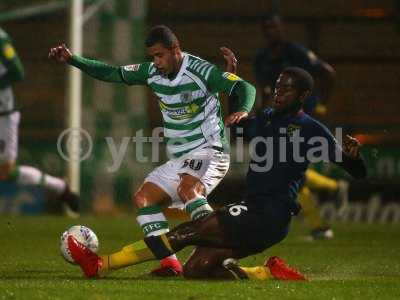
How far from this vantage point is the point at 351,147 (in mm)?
7617

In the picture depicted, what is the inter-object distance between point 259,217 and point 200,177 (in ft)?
2.67

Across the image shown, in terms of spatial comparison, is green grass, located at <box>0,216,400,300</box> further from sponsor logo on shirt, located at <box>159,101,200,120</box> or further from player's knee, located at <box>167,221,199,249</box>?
sponsor logo on shirt, located at <box>159,101,200,120</box>

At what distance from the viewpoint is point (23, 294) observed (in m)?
6.89

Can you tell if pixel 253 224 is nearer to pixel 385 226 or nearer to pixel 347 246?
pixel 347 246

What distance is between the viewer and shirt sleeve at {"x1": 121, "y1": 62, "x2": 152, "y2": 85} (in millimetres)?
8688

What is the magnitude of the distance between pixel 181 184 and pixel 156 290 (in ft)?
4.39

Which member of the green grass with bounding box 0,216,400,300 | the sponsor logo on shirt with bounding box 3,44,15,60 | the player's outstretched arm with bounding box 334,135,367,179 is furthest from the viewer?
the sponsor logo on shirt with bounding box 3,44,15,60

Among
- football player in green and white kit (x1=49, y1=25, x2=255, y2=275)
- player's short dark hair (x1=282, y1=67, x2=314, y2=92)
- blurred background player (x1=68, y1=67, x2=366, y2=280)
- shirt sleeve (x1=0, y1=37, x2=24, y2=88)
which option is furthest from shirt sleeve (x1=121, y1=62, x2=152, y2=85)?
shirt sleeve (x1=0, y1=37, x2=24, y2=88)

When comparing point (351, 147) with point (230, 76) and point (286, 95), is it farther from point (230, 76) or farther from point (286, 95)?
point (230, 76)

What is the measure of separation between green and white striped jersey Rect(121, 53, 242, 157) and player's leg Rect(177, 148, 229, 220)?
102 millimetres

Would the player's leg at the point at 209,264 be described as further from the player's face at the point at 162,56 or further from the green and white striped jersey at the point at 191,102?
the player's face at the point at 162,56

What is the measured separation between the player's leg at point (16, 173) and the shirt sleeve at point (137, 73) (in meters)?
4.74

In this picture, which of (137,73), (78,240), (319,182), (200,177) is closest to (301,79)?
(200,177)

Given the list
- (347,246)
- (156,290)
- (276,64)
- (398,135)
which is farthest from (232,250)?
(398,135)
